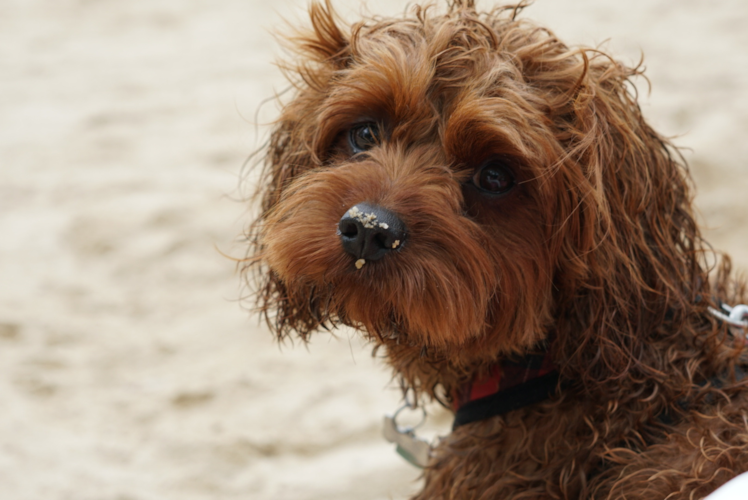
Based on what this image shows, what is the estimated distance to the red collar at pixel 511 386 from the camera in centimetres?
226

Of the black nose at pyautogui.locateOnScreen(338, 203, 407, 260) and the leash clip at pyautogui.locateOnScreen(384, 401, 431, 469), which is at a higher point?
the black nose at pyautogui.locateOnScreen(338, 203, 407, 260)

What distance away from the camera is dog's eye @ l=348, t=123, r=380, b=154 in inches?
87.9

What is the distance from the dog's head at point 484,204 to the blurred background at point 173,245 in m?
0.55

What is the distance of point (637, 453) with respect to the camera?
209 centimetres

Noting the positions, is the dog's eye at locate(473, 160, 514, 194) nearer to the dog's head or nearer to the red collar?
the dog's head

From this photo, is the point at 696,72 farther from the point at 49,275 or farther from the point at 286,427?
the point at 49,275

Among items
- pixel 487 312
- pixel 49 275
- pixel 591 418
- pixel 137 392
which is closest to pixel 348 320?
pixel 487 312

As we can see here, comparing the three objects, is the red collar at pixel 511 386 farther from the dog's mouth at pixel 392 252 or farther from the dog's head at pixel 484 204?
the dog's mouth at pixel 392 252

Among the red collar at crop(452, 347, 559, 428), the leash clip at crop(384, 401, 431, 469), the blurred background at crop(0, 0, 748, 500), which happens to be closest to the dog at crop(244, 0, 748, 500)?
the red collar at crop(452, 347, 559, 428)

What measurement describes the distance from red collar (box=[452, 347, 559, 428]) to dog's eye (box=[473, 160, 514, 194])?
0.53m

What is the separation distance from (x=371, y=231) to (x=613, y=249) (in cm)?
71

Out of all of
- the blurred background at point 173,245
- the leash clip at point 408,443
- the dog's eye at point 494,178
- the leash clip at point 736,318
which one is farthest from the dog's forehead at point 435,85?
the leash clip at point 408,443

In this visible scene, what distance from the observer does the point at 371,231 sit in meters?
1.92

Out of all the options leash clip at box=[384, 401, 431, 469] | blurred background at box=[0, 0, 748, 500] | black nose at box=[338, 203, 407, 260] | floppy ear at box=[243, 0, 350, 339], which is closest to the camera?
black nose at box=[338, 203, 407, 260]
